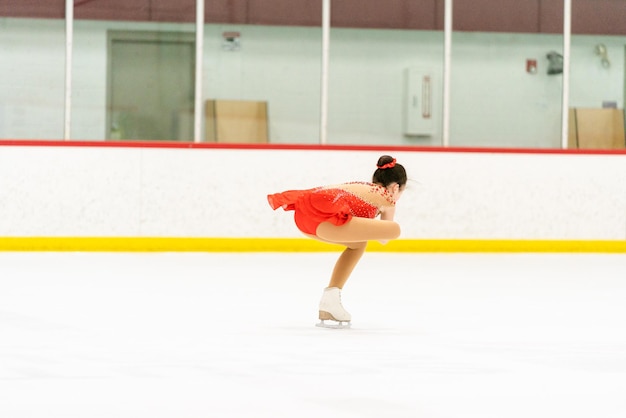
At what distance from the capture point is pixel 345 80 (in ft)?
36.6

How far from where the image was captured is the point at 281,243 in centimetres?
1036

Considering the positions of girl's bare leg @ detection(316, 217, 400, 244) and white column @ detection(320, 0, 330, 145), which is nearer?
girl's bare leg @ detection(316, 217, 400, 244)

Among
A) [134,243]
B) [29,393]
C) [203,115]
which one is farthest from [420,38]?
[29,393]

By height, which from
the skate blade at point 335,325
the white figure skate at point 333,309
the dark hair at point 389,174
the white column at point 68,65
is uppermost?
the white column at point 68,65

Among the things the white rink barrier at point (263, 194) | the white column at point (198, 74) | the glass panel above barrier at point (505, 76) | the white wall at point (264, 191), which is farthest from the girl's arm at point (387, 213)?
the glass panel above barrier at point (505, 76)

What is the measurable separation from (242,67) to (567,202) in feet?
10.7

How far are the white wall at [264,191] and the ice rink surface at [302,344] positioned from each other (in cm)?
179

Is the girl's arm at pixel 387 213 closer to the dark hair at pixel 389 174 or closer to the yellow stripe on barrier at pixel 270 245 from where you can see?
the dark hair at pixel 389 174

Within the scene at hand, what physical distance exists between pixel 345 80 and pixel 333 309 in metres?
6.24

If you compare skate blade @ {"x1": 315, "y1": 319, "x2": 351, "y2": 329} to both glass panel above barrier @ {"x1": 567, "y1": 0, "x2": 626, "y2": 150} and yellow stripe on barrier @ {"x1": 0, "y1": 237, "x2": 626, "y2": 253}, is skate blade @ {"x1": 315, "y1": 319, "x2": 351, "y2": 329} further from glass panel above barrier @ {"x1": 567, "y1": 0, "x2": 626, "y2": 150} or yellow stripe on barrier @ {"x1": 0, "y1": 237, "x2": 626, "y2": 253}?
glass panel above barrier @ {"x1": 567, "y1": 0, "x2": 626, "y2": 150}

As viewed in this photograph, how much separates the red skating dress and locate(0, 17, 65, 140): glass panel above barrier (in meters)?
6.12

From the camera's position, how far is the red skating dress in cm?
500

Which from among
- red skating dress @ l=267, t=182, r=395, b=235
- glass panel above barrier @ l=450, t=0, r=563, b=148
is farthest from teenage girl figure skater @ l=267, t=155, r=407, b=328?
glass panel above barrier @ l=450, t=0, r=563, b=148

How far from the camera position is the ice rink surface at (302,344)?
3373 millimetres
